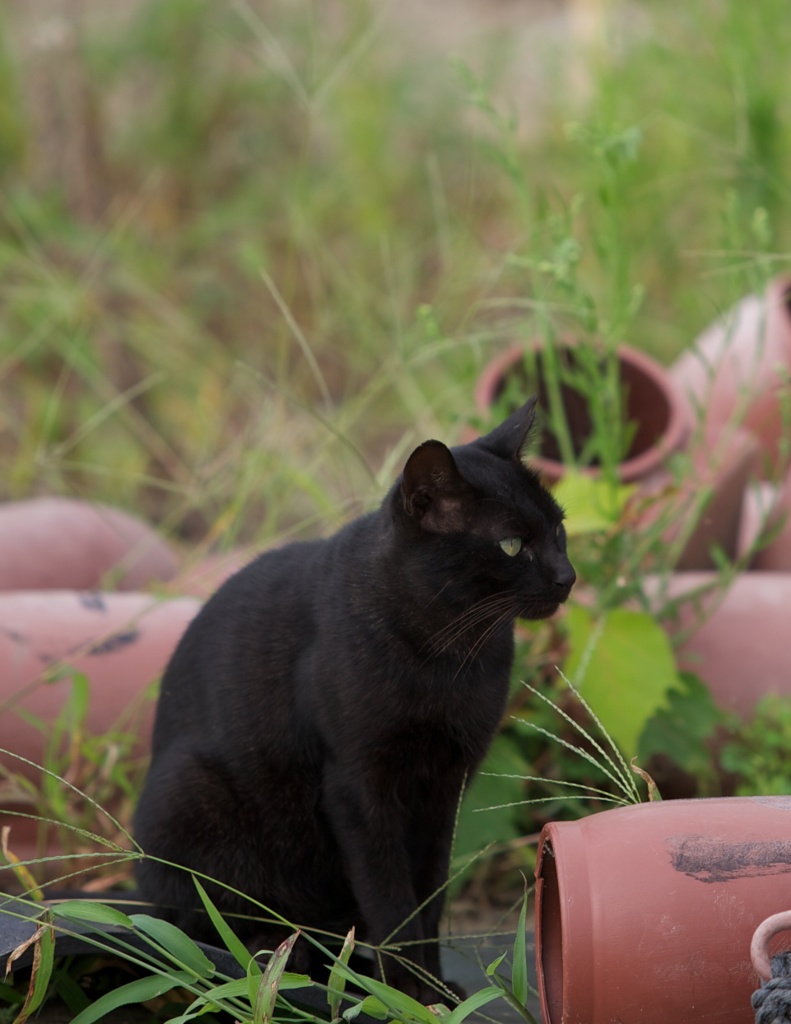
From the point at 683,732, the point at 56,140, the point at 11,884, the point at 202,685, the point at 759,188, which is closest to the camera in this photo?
the point at 202,685

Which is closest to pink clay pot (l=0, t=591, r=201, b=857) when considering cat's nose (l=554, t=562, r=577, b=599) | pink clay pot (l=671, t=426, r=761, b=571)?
cat's nose (l=554, t=562, r=577, b=599)

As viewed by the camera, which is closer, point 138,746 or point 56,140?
point 138,746

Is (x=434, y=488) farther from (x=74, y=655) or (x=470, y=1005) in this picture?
(x=74, y=655)

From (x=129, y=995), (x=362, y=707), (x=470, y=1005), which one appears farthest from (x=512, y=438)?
(x=129, y=995)

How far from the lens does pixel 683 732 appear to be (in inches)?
93.3

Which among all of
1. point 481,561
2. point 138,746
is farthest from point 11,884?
point 481,561

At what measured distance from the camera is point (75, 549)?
2.92m

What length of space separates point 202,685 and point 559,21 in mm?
8120

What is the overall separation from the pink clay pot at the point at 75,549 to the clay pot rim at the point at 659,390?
0.89 meters

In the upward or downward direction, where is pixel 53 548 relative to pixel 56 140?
downward

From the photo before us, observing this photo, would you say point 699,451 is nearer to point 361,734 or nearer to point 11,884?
point 361,734

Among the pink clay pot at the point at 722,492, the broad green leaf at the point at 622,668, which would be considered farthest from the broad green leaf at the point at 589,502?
the pink clay pot at the point at 722,492

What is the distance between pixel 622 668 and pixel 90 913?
109 cm

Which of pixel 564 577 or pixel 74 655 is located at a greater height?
pixel 564 577
